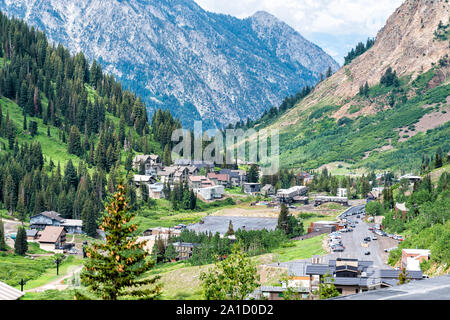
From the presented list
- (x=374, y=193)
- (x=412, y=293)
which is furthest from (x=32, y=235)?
Answer: (x=412, y=293)

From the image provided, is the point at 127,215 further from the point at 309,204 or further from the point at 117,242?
the point at 309,204

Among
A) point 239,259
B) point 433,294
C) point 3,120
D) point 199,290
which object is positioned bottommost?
point 199,290

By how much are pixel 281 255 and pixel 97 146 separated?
347 feet

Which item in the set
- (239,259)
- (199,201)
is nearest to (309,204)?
(199,201)

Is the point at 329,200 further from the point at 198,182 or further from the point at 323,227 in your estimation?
the point at 323,227

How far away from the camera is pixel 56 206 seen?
141750mm

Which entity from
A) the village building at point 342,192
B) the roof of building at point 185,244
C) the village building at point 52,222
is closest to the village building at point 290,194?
the village building at point 342,192

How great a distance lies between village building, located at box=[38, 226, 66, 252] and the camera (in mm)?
118250

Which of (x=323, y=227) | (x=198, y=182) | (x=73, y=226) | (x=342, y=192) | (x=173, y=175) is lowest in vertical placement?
(x=73, y=226)

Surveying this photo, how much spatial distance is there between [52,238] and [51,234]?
4.55 feet

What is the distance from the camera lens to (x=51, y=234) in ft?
394

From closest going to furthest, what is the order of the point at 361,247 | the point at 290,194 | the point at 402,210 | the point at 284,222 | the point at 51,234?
the point at 361,247 < the point at 51,234 < the point at 402,210 < the point at 284,222 < the point at 290,194

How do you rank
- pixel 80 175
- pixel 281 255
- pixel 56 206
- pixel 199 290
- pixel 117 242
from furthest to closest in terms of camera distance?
pixel 80 175, pixel 56 206, pixel 281 255, pixel 199 290, pixel 117 242

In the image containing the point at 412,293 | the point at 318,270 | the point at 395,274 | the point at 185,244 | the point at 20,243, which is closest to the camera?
the point at 412,293
